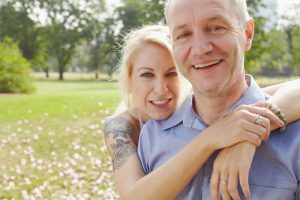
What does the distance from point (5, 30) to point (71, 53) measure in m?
8.61

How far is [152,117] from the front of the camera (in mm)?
2488

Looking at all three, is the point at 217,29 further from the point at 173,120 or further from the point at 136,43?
the point at 136,43

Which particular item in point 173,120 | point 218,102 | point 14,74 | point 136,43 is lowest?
point 14,74

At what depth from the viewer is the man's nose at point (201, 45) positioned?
1848mm

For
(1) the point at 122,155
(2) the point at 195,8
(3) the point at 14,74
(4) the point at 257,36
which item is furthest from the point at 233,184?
(4) the point at 257,36

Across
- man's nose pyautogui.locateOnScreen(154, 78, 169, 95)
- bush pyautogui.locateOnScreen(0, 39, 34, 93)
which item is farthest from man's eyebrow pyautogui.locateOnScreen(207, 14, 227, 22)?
bush pyautogui.locateOnScreen(0, 39, 34, 93)

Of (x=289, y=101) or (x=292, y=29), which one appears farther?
(x=292, y=29)

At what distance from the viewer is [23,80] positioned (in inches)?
898

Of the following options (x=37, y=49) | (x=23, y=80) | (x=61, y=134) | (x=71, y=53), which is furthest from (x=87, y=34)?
(x=61, y=134)

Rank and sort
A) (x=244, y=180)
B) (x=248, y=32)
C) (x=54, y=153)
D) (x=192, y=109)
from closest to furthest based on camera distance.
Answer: (x=244, y=180), (x=248, y=32), (x=192, y=109), (x=54, y=153)

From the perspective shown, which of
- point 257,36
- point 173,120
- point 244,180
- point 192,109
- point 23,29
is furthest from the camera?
point 23,29

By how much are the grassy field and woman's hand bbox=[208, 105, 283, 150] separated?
→ 176 inches

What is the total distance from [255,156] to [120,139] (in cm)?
106

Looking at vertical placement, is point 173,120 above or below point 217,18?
below
